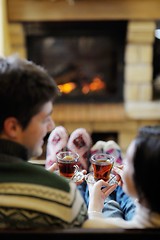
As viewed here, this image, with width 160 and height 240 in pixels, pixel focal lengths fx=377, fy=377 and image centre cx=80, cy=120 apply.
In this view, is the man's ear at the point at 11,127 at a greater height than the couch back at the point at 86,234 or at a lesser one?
greater

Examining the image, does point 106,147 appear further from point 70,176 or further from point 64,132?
point 70,176

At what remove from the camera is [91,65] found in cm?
301

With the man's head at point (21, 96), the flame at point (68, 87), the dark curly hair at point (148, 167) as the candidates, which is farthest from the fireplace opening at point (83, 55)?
the dark curly hair at point (148, 167)

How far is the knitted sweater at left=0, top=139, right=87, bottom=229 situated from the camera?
0.95 m

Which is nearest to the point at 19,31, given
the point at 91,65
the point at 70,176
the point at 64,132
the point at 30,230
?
the point at 91,65

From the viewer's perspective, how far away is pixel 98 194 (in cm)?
122

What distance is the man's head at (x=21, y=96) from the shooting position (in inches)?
37.6

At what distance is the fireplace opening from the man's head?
190cm

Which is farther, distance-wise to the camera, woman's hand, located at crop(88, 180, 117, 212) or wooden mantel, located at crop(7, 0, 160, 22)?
wooden mantel, located at crop(7, 0, 160, 22)

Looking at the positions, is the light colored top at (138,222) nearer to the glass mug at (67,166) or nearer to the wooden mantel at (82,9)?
the glass mug at (67,166)

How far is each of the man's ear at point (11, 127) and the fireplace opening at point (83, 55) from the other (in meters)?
1.96

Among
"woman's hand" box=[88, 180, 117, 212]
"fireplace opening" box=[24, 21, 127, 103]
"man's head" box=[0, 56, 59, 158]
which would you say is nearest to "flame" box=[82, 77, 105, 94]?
"fireplace opening" box=[24, 21, 127, 103]

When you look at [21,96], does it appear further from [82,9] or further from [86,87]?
[86,87]

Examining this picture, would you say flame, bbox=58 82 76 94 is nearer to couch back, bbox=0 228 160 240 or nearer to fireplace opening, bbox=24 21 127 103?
fireplace opening, bbox=24 21 127 103
